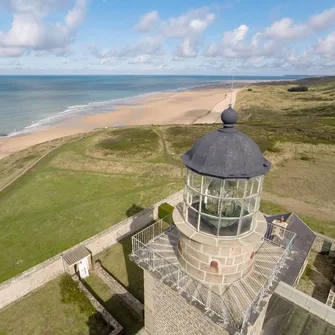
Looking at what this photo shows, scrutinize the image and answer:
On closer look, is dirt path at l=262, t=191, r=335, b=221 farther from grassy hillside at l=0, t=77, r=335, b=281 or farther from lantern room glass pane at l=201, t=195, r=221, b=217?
lantern room glass pane at l=201, t=195, r=221, b=217

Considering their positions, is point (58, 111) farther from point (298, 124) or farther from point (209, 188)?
point (209, 188)

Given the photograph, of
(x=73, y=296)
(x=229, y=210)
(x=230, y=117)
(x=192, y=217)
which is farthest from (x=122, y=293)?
(x=230, y=117)

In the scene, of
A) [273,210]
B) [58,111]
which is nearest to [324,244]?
[273,210]

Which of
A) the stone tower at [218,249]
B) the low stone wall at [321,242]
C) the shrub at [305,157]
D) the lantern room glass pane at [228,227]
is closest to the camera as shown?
the stone tower at [218,249]

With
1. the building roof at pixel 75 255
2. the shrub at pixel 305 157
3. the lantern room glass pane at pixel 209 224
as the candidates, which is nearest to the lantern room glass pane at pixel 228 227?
the lantern room glass pane at pixel 209 224

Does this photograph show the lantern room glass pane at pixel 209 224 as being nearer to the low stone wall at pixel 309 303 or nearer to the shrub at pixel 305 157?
the low stone wall at pixel 309 303
